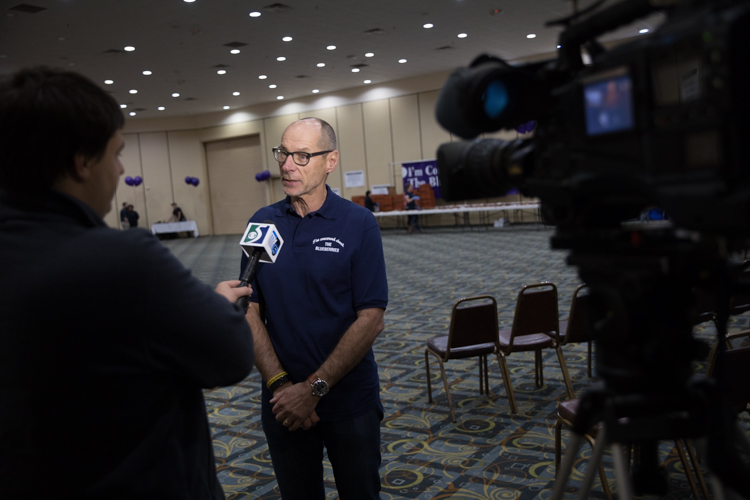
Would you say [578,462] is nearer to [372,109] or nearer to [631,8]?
[631,8]

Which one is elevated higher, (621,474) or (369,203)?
(369,203)

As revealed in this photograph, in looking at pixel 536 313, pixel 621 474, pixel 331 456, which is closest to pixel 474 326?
Result: pixel 536 313

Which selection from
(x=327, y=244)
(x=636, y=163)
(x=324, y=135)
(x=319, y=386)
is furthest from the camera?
(x=324, y=135)

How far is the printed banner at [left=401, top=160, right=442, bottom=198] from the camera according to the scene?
1812cm

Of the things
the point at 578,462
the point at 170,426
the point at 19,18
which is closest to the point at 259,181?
the point at 19,18

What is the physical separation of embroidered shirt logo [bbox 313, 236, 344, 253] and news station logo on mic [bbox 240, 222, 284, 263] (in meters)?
0.15

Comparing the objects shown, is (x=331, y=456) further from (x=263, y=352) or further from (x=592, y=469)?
(x=592, y=469)

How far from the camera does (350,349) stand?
1812 mm

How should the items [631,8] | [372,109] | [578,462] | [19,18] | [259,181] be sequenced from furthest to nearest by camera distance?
[259,181] < [372,109] < [19,18] < [578,462] < [631,8]

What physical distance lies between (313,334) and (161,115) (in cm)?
2328

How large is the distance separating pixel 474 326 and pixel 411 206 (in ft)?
45.1

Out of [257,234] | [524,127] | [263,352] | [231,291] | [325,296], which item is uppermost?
[524,127]

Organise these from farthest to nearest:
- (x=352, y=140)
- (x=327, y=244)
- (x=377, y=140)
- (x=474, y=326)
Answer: (x=352, y=140), (x=377, y=140), (x=474, y=326), (x=327, y=244)

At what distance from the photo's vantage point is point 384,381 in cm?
444
